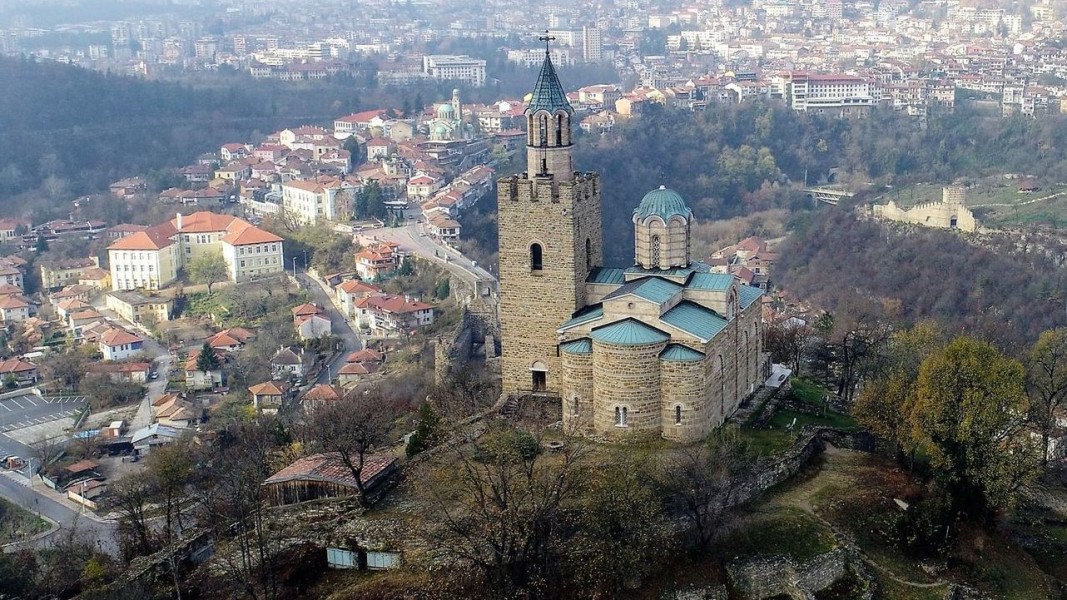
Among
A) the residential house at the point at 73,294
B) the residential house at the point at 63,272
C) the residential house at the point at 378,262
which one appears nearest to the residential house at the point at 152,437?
the residential house at the point at 378,262

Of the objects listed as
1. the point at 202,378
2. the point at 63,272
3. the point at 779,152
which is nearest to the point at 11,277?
the point at 63,272

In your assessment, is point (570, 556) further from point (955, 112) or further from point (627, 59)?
point (627, 59)

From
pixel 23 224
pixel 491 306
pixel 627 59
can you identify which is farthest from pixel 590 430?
pixel 627 59

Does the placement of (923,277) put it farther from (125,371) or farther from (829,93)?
(829,93)

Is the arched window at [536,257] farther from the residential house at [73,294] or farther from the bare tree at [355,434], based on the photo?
the residential house at [73,294]

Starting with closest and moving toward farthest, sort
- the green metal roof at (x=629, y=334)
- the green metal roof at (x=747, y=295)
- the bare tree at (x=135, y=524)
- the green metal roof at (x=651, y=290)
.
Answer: the bare tree at (x=135, y=524), the green metal roof at (x=629, y=334), the green metal roof at (x=651, y=290), the green metal roof at (x=747, y=295)

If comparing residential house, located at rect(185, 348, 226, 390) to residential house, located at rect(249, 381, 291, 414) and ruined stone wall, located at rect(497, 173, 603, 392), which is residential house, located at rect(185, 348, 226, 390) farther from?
ruined stone wall, located at rect(497, 173, 603, 392)

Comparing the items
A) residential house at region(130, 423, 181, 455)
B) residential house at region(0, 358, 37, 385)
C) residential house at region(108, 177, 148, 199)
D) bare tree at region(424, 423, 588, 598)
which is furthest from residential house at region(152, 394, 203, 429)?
residential house at region(108, 177, 148, 199)
